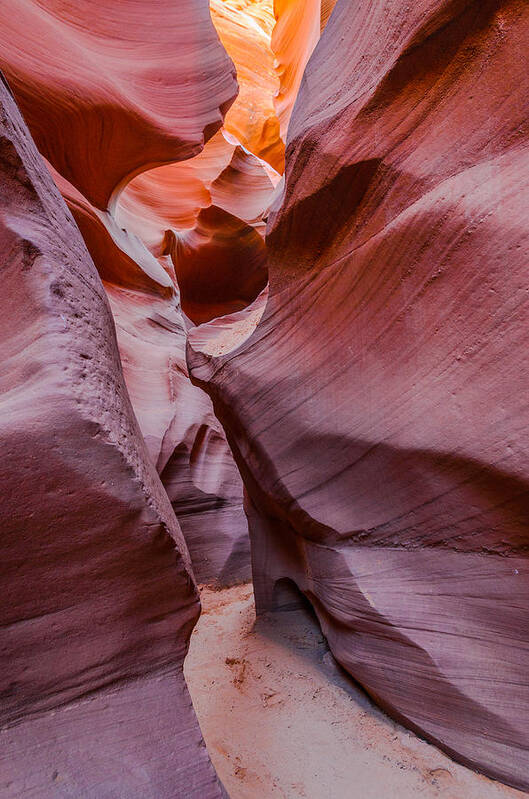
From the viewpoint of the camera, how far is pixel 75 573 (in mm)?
1298

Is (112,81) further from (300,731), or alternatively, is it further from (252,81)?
(252,81)

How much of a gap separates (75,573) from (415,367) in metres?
1.47

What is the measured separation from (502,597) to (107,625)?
1386 mm

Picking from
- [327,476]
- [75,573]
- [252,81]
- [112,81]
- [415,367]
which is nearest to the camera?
[75,573]

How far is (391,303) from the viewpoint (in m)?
2.11

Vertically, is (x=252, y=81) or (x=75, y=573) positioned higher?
(x=252, y=81)

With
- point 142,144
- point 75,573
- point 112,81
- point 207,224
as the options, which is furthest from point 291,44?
point 75,573

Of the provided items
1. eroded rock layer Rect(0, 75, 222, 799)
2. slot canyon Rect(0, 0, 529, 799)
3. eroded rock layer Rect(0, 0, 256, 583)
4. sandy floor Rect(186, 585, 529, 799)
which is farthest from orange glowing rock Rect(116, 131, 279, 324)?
eroded rock layer Rect(0, 75, 222, 799)

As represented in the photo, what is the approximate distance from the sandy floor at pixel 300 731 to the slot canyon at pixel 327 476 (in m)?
0.01

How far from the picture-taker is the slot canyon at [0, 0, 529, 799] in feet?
4.17

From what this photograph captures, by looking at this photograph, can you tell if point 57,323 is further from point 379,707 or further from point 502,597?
point 379,707

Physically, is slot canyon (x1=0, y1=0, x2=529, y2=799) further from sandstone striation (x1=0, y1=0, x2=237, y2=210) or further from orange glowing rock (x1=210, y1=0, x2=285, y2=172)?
orange glowing rock (x1=210, y1=0, x2=285, y2=172)

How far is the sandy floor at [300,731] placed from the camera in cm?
174

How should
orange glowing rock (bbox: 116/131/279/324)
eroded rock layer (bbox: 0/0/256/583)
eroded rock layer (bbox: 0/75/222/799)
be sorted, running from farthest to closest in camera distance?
orange glowing rock (bbox: 116/131/279/324) < eroded rock layer (bbox: 0/0/256/583) < eroded rock layer (bbox: 0/75/222/799)
